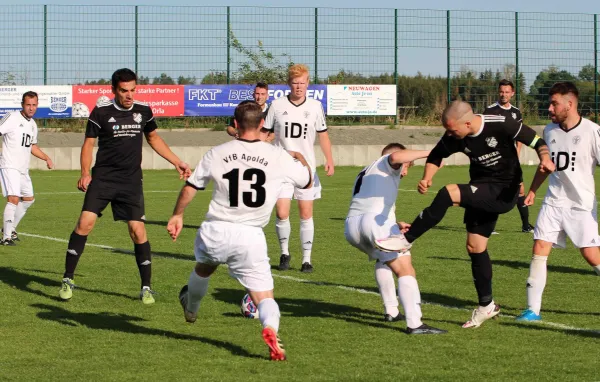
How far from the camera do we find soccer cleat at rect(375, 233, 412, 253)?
25.3 ft

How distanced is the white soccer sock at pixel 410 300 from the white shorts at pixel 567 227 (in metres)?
1.40

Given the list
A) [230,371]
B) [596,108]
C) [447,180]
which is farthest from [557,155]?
[596,108]

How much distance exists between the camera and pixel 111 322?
848cm

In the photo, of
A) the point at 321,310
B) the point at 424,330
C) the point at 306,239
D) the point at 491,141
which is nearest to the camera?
the point at 424,330

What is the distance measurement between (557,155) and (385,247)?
1934 mm

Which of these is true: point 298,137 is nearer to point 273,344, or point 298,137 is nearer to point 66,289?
point 66,289

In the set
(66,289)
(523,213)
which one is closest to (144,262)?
(66,289)

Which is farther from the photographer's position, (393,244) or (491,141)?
(491,141)

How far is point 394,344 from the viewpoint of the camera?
7.51 meters

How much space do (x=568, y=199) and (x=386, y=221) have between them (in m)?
1.72

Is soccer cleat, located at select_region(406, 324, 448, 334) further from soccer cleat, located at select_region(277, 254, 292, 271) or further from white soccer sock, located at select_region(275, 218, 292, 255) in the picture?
white soccer sock, located at select_region(275, 218, 292, 255)

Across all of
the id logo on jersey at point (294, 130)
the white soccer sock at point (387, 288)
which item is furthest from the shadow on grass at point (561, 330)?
the id logo on jersey at point (294, 130)

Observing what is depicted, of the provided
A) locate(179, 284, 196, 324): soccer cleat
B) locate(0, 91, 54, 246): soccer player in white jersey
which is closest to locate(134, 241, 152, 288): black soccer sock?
locate(179, 284, 196, 324): soccer cleat

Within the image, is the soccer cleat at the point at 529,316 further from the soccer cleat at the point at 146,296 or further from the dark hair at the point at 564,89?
the soccer cleat at the point at 146,296
